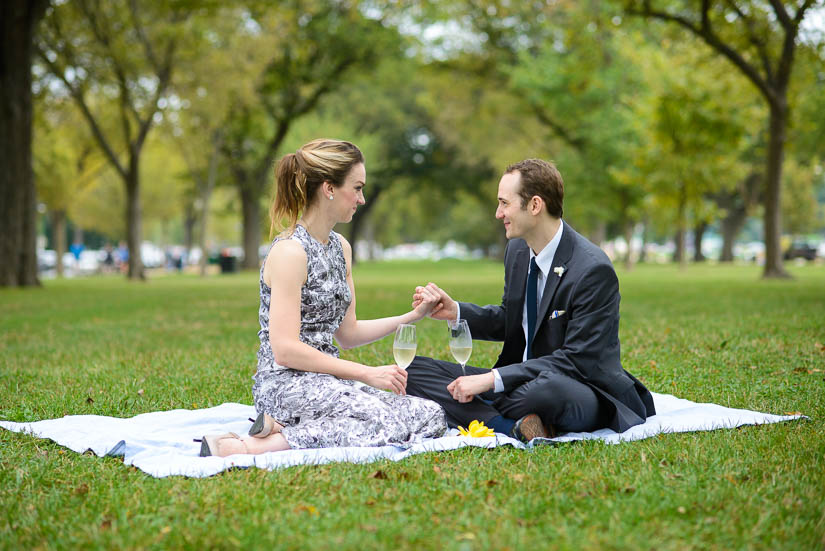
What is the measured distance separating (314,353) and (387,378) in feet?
1.51

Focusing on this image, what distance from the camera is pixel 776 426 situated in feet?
16.5

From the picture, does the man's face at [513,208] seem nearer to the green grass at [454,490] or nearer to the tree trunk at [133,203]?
the green grass at [454,490]

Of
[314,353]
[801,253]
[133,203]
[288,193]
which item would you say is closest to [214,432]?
[314,353]

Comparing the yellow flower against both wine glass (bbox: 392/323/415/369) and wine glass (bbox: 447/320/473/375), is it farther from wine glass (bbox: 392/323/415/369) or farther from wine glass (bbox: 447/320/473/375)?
wine glass (bbox: 392/323/415/369)

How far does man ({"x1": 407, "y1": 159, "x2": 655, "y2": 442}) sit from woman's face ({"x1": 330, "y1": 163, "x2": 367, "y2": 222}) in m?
0.93

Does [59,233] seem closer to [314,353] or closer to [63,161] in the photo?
[63,161]

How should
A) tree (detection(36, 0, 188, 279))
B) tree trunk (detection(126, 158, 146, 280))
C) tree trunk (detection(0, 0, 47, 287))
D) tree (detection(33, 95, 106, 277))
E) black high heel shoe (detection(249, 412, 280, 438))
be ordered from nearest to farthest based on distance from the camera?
black high heel shoe (detection(249, 412, 280, 438)) < tree trunk (detection(0, 0, 47, 287)) < tree (detection(36, 0, 188, 279)) < tree trunk (detection(126, 158, 146, 280)) < tree (detection(33, 95, 106, 277))

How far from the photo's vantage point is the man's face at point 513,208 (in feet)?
16.5

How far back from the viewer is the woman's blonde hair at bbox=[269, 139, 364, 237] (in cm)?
470

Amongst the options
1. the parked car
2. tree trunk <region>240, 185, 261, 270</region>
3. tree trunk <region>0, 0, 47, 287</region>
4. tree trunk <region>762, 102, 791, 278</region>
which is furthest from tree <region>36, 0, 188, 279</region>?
the parked car

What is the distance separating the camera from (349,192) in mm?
4789

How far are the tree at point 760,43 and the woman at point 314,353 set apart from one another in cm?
1911

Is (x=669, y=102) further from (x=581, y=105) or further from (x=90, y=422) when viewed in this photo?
(x=90, y=422)

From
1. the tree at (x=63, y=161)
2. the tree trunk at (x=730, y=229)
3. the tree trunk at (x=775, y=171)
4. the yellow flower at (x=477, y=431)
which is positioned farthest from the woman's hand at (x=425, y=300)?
the tree trunk at (x=730, y=229)
